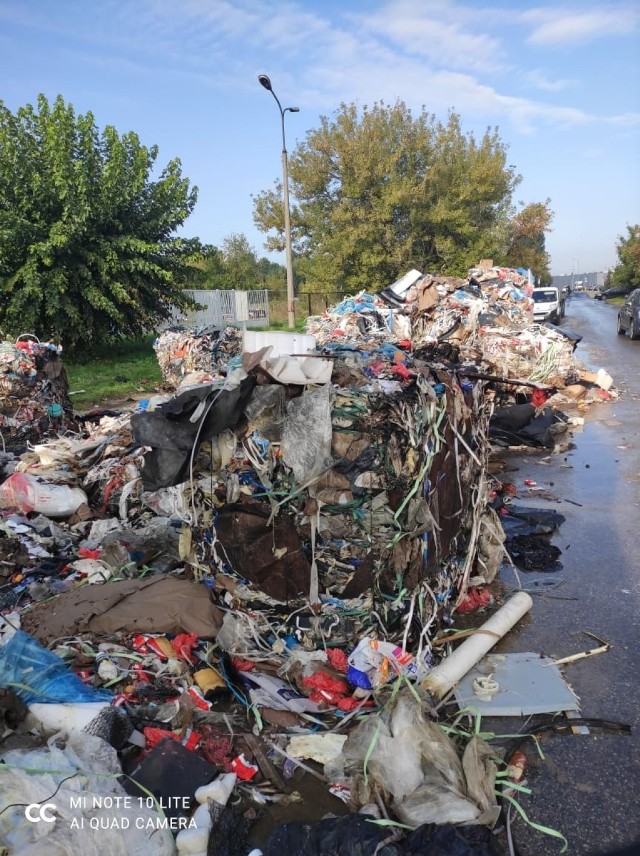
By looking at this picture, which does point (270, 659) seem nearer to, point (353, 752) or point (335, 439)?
point (353, 752)

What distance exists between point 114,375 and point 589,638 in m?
14.5

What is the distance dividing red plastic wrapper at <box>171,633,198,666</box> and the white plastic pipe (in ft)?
4.15

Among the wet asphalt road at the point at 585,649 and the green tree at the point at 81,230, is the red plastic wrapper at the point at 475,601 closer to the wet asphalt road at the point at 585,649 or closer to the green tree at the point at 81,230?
the wet asphalt road at the point at 585,649

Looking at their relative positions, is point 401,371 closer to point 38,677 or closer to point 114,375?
point 38,677

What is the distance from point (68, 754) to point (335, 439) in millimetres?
1859

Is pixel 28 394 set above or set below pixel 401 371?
below

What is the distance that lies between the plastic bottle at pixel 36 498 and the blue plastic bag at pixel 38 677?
8.04 feet

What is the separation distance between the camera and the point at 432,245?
30.8 meters

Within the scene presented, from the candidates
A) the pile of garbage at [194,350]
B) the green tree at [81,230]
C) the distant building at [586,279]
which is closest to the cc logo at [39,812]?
the pile of garbage at [194,350]

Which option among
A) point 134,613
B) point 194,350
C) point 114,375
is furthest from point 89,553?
point 114,375

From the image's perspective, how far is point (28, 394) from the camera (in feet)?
26.9

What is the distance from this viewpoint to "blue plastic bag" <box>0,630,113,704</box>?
2791mm

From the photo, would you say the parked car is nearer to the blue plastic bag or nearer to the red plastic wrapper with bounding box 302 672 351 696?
the red plastic wrapper with bounding box 302 672 351 696

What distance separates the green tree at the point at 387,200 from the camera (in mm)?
28203
